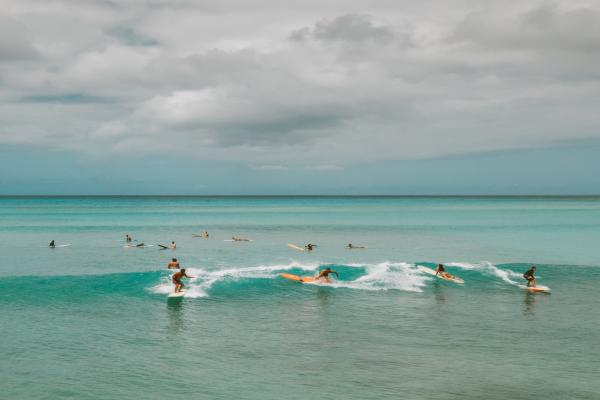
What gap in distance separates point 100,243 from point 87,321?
42960mm

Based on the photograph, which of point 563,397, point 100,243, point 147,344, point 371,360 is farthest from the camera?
point 100,243

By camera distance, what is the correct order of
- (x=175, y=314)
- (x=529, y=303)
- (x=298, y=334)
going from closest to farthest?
1. (x=298, y=334)
2. (x=175, y=314)
3. (x=529, y=303)

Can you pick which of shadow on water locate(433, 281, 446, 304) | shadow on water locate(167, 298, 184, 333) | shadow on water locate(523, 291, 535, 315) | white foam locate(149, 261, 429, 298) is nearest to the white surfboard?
shadow on water locate(523, 291, 535, 315)

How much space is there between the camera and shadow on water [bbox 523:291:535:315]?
1053 inches

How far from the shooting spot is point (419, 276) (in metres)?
36.5

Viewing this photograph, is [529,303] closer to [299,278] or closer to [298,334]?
[298,334]

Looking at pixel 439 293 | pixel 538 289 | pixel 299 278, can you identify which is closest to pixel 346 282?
pixel 299 278

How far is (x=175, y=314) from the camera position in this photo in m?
Result: 26.2

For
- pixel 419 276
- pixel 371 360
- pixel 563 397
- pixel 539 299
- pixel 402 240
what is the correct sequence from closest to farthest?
pixel 563 397 → pixel 371 360 → pixel 539 299 → pixel 419 276 → pixel 402 240

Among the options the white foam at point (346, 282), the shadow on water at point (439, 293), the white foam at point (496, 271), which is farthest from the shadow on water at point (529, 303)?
the white foam at point (346, 282)

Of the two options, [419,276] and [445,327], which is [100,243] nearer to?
[419,276]

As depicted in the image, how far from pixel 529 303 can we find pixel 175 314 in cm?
2083

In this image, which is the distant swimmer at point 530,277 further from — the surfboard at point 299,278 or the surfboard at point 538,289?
the surfboard at point 299,278

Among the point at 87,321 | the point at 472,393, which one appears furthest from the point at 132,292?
the point at 472,393
